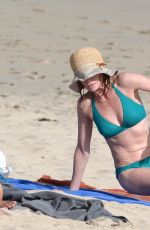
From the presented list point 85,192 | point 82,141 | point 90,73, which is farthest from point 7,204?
point 90,73

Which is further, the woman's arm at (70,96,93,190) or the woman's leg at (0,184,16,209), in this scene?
the woman's arm at (70,96,93,190)

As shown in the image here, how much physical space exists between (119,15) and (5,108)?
6298 millimetres

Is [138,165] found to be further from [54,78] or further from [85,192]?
[54,78]

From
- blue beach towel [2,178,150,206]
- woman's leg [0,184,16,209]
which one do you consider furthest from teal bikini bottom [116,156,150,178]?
woman's leg [0,184,16,209]

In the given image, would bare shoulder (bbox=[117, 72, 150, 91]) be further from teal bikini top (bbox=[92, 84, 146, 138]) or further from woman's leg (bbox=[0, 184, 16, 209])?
woman's leg (bbox=[0, 184, 16, 209])

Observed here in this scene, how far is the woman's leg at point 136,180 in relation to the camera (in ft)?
19.7

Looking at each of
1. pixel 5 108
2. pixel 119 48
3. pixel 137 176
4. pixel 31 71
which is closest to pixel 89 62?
pixel 137 176

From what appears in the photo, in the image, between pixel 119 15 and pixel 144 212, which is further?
pixel 119 15

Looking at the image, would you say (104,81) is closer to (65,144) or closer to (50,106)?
(65,144)

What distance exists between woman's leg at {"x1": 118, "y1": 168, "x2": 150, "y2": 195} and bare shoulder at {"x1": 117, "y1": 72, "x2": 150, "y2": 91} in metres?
0.60

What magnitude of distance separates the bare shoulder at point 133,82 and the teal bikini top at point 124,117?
65 millimetres

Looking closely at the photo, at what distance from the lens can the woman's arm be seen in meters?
6.04

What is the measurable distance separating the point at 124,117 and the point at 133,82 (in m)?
0.26

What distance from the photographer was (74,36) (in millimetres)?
13656
